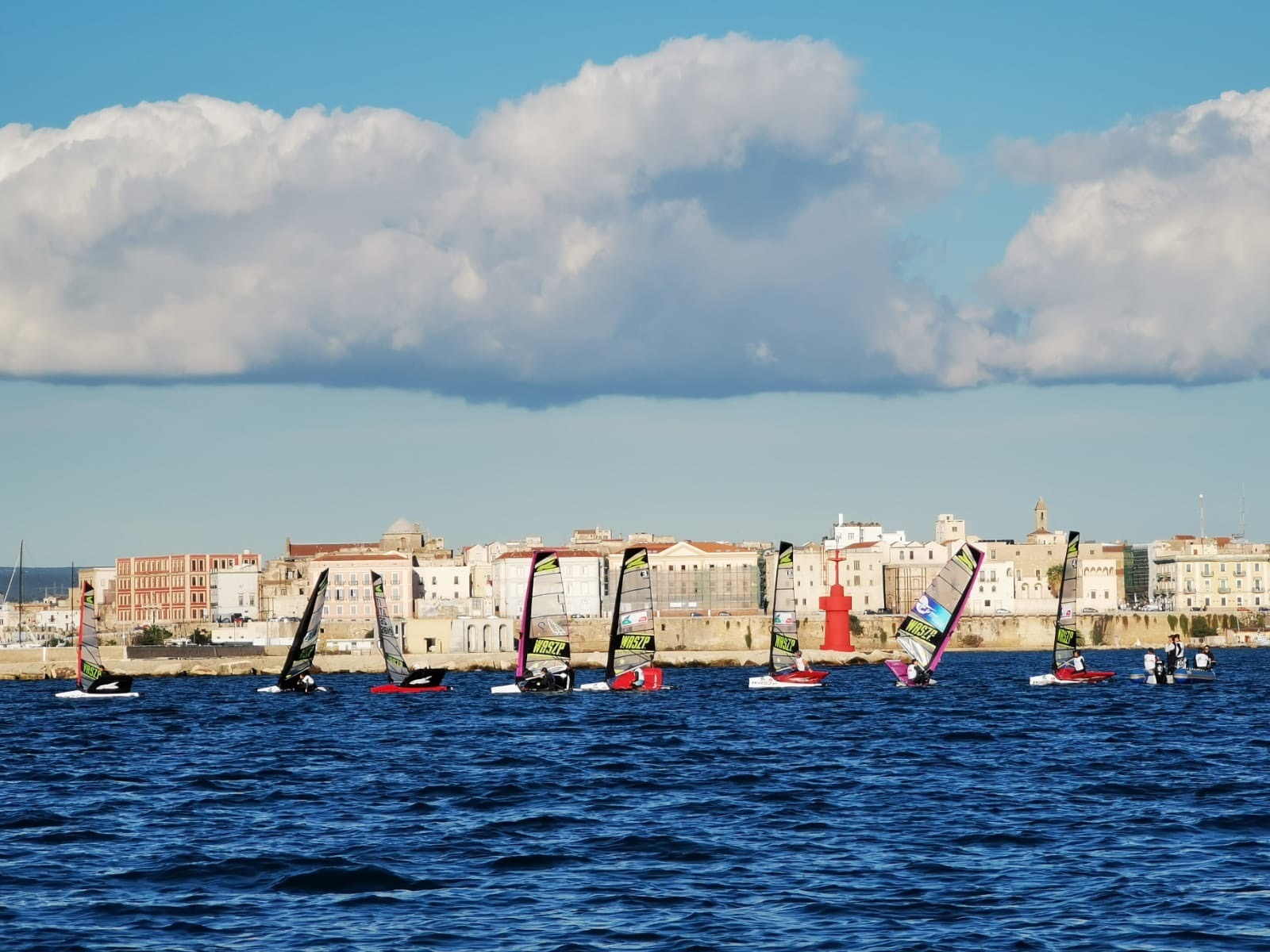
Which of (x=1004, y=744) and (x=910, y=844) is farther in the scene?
(x=1004, y=744)

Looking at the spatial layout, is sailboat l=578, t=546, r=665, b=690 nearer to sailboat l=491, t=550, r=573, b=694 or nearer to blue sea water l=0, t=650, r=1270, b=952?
sailboat l=491, t=550, r=573, b=694

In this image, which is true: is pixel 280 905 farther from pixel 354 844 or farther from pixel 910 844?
pixel 910 844

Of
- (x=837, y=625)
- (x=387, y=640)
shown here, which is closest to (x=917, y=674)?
(x=387, y=640)

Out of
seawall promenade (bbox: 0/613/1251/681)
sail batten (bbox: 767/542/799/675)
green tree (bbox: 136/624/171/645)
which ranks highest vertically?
sail batten (bbox: 767/542/799/675)

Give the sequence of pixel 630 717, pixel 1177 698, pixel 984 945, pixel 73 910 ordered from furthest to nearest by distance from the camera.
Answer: pixel 1177 698
pixel 630 717
pixel 73 910
pixel 984 945

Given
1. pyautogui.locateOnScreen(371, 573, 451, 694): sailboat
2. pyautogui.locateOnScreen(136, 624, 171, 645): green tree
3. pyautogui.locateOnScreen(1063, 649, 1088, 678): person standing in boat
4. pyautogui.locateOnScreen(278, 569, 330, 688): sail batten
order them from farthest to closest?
pyautogui.locateOnScreen(136, 624, 171, 645): green tree → pyautogui.locateOnScreen(278, 569, 330, 688): sail batten → pyautogui.locateOnScreen(371, 573, 451, 694): sailboat → pyautogui.locateOnScreen(1063, 649, 1088, 678): person standing in boat

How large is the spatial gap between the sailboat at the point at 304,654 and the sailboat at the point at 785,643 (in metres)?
23.7

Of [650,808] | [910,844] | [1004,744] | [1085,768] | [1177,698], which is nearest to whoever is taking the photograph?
[910,844]

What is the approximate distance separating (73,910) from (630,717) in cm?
4397

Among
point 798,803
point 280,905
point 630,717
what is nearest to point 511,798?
point 798,803

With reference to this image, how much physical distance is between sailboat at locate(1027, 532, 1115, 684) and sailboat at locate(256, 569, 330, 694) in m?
37.5

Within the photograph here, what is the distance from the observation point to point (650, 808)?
122 ft

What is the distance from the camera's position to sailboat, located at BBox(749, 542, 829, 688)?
89.6 m

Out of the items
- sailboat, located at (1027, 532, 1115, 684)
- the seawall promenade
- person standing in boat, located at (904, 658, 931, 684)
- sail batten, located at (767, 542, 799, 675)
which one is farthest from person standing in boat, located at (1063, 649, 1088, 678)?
the seawall promenade
